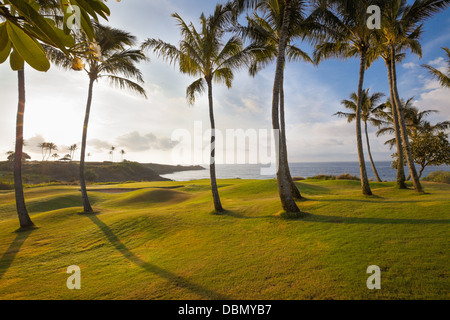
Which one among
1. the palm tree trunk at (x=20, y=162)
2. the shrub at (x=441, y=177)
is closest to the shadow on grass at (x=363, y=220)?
the palm tree trunk at (x=20, y=162)

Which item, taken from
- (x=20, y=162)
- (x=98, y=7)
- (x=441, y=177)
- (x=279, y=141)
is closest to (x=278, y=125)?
(x=279, y=141)

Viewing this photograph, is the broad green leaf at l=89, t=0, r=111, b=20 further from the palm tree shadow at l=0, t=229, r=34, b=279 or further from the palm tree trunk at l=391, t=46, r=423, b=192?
the palm tree trunk at l=391, t=46, r=423, b=192

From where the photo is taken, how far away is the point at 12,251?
7.09m

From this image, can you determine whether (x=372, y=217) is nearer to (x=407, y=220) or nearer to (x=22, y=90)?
(x=407, y=220)

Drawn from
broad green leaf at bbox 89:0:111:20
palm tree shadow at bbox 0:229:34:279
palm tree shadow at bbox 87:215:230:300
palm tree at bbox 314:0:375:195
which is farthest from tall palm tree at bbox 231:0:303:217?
palm tree shadow at bbox 0:229:34:279

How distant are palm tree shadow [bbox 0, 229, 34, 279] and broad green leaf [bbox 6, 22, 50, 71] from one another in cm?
728

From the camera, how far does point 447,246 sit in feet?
14.6

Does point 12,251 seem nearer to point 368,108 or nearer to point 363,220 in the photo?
point 363,220
